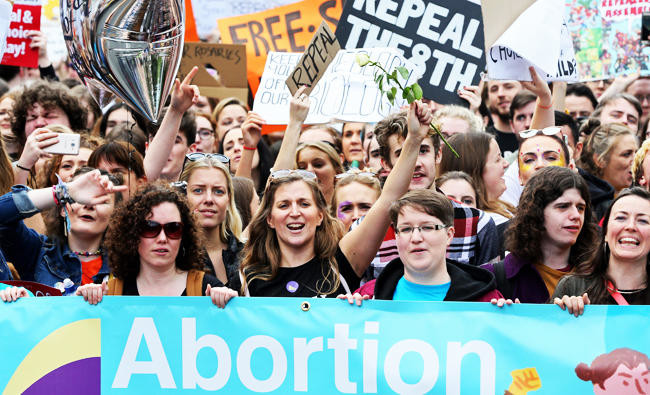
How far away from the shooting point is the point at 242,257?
500 cm

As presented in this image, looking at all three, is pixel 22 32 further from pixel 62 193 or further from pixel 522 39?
pixel 522 39

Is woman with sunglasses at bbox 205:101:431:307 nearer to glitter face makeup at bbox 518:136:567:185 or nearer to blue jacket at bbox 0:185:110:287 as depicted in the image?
blue jacket at bbox 0:185:110:287

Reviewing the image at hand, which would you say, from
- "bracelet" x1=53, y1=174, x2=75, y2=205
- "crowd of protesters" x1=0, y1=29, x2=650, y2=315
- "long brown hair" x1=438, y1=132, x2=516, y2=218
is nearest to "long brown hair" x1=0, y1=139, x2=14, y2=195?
"crowd of protesters" x1=0, y1=29, x2=650, y2=315

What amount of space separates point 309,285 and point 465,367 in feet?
2.88

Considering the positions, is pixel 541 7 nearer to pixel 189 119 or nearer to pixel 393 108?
pixel 393 108

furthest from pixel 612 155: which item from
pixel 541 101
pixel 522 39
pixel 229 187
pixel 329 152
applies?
pixel 229 187

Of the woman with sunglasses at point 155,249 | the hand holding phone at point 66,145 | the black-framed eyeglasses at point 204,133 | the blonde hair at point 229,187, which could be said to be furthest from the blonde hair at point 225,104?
the woman with sunglasses at point 155,249

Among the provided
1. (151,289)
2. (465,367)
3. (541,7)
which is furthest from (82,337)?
(541,7)

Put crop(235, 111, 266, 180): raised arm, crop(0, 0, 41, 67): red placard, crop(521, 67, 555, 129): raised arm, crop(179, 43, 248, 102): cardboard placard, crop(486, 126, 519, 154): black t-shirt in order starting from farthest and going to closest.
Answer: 1. crop(179, 43, 248, 102): cardboard placard
2. crop(486, 126, 519, 154): black t-shirt
3. crop(0, 0, 41, 67): red placard
4. crop(235, 111, 266, 180): raised arm
5. crop(521, 67, 555, 129): raised arm

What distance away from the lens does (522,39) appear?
229 inches

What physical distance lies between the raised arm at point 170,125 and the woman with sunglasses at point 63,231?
0.80ft

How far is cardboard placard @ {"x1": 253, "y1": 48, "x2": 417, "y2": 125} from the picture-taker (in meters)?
6.89

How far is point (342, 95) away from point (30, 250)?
8.96 feet

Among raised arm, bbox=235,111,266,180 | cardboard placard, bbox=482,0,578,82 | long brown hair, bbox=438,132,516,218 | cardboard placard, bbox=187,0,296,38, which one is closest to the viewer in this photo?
cardboard placard, bbox=482,0,578,82
